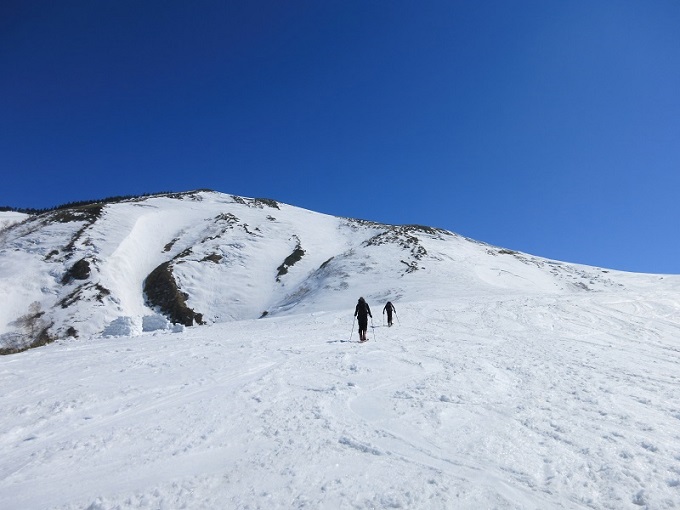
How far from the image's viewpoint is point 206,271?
57938 mm

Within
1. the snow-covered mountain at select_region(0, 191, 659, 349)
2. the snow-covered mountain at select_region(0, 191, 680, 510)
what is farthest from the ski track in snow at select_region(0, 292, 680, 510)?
the snow-covered mountain at select_region(0, 191, 659, 349)

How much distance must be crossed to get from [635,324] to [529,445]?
21.7m

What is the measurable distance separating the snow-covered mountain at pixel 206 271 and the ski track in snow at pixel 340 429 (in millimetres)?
24805

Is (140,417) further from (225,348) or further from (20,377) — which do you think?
(225,348)

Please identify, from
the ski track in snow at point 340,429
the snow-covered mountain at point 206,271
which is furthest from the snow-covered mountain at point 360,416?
the snow-covered mountain at point 206,271

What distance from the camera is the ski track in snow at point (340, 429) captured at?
473 centimetres

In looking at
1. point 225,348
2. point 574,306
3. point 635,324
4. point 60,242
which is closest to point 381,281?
point 574,306

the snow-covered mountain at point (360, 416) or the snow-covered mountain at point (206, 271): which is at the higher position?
the snow-covered mountain at point (206, 271)

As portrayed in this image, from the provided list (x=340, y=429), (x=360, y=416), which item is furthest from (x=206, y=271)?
(x=340, y=429)

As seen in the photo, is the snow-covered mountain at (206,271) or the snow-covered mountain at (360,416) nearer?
the snow-covered mountain at (360,416)

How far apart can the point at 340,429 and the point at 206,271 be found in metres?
55.0

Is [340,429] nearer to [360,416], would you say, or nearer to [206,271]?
[360,416]

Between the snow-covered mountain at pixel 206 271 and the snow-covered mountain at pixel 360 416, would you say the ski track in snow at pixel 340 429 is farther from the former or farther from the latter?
the snow-covered mountain at pixel 206 271

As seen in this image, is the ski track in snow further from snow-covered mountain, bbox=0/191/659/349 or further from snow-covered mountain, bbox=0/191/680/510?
snow-covered mountain, bbox=0/191/659/349
